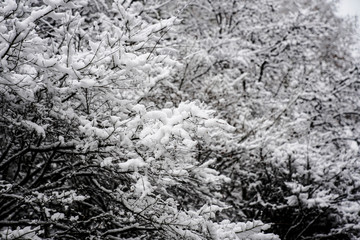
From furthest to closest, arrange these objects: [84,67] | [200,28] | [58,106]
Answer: [200,28]
[58,106]
[84,67]

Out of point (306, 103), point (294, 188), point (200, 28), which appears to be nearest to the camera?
point (294, 188)

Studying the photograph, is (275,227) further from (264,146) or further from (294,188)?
(264,146)

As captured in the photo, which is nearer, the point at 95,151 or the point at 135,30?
the point at 95,151

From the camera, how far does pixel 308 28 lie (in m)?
9.38

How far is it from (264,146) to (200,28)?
5.61 m

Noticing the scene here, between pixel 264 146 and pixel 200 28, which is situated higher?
pixel 200 28

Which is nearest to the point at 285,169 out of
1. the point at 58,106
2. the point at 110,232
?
the point at 110,232

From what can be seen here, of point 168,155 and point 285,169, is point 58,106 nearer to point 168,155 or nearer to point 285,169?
point 168,155

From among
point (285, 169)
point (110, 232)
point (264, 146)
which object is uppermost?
point (110, 232)

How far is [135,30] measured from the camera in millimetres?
2855

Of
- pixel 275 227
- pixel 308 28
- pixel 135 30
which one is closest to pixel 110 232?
pixel 135 30

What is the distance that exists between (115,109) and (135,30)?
0.79 m

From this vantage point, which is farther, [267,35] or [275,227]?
[267,35]

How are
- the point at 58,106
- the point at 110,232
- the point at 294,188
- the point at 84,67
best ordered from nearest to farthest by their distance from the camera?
the point at 84,67
the point at 58,106
the point at 110,232
the point at 294,188
